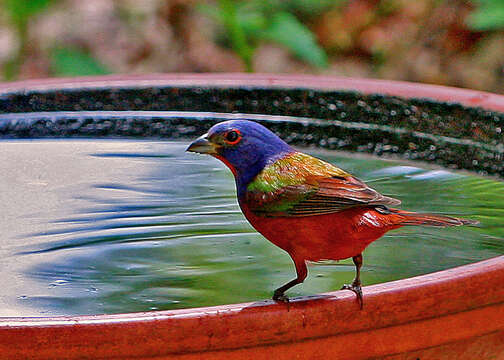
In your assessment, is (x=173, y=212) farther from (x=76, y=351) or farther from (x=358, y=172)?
(x=76, y=351)

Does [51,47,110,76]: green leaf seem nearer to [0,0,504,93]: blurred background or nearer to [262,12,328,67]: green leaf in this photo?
[262,12,328,67]: green leaf

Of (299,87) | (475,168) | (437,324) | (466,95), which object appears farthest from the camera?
(299,87)

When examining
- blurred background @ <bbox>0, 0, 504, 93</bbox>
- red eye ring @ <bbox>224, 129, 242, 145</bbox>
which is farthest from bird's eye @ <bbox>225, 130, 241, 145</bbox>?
blurred background @ <bbox>0, 0, 504, 93</bbox>

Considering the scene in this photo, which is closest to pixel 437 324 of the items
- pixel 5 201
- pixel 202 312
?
pixel 202 312

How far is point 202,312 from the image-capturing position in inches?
44.1

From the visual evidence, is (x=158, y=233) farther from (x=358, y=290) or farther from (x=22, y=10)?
(x=22, y=10)

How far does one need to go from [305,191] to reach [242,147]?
0.12 metres

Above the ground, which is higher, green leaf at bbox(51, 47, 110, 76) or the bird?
the bird

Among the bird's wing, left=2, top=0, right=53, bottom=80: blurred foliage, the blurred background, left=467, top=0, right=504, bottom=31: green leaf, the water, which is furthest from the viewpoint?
the blurred background

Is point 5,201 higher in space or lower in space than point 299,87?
lower

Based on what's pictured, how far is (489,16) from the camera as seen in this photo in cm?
470

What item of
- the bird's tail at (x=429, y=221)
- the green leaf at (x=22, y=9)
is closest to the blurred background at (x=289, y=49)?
the green leaf at (x=22, y=9)

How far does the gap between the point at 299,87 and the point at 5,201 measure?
2.91 ft

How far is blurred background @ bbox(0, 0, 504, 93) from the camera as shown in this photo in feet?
17.5
